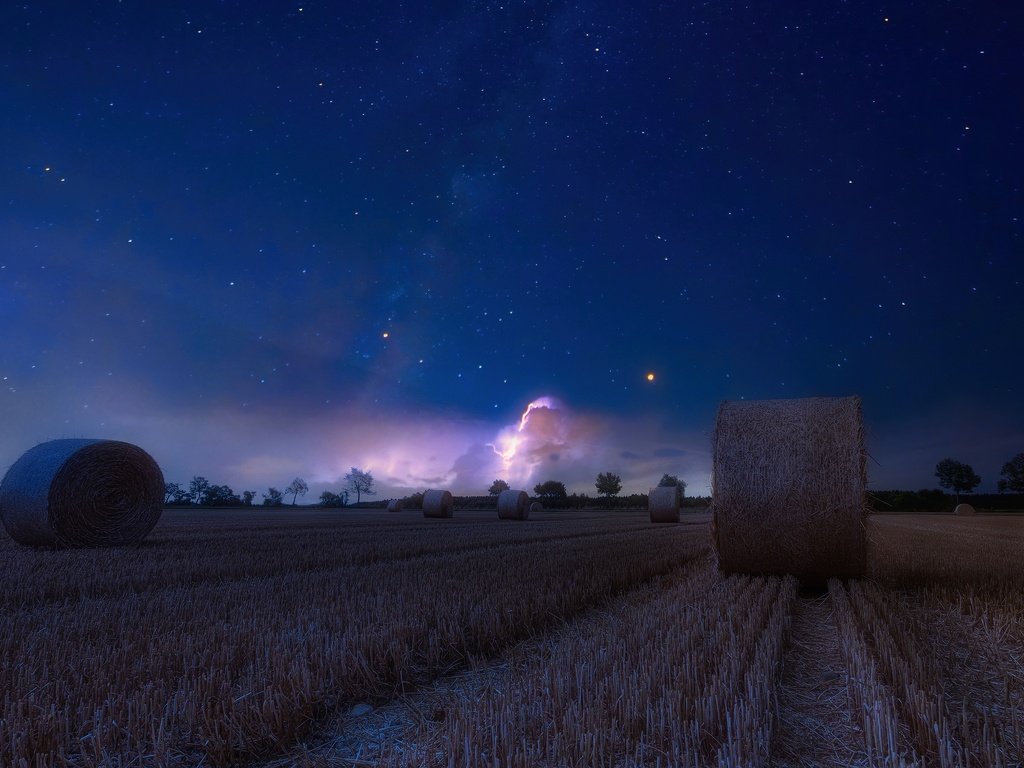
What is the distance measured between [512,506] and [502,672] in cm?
2351

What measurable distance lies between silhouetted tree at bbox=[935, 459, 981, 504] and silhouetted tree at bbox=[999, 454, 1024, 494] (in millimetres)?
2707

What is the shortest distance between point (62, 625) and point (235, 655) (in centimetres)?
177

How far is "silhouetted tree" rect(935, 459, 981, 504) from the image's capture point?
7244 cm

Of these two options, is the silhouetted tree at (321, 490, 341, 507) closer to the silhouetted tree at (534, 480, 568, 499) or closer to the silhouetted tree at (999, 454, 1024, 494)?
the silhouetted tree at (534, 480, 568, 499)

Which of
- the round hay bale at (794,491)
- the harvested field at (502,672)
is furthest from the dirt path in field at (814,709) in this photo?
the round hay bale at (794,491)

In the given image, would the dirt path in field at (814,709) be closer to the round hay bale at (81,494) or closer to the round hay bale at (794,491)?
the round hay bale at (794,491)

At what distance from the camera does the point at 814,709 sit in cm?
322

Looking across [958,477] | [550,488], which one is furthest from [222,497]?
[958,477]

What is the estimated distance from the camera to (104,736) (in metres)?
2.57

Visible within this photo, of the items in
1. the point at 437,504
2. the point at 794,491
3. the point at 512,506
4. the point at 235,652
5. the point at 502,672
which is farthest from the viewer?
the point at 437,504

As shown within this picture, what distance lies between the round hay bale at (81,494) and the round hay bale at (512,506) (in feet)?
54.9

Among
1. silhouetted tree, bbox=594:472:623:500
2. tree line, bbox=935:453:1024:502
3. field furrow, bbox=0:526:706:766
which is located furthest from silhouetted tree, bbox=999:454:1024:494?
field furrow, bbox=0:526:706:766

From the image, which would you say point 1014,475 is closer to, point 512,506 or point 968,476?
point 968,476

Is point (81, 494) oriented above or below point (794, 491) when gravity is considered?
below
